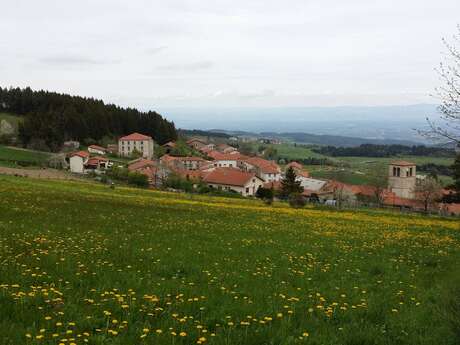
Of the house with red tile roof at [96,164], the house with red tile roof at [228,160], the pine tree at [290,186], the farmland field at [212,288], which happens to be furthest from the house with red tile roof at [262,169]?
the farmland field at [212,288]

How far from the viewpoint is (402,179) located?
110 m

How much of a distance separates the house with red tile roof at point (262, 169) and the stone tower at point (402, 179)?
155 ft

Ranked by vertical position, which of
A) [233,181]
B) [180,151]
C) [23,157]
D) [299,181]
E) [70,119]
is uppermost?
[70,119]

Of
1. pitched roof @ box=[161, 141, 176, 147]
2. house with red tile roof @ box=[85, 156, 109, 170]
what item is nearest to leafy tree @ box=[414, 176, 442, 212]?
house with red tile roof @ box=[85, 156, 109, 170]

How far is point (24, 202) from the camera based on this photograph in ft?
76.2

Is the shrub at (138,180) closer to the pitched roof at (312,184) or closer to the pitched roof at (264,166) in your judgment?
the pitched roof at (312,184)

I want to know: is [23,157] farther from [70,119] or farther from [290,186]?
[290,186]

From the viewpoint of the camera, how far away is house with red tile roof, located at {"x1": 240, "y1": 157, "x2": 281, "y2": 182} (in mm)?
155125

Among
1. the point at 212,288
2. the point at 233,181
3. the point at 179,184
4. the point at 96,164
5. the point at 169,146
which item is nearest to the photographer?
the point at 212,288

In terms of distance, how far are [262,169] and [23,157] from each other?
76675mm

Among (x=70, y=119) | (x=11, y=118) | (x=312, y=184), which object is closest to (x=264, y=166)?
(x=312, y=184)

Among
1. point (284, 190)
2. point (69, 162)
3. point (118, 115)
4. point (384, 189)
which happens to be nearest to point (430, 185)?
point (384, 189)

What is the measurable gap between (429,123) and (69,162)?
4372 inches

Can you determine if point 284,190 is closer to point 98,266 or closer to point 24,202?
point 24,202
